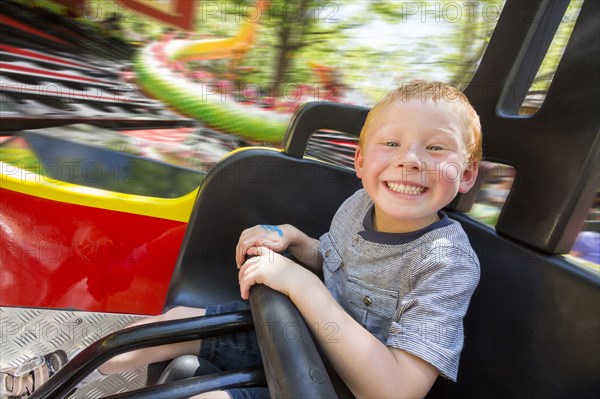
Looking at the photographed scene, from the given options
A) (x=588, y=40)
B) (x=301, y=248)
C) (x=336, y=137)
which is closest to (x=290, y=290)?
(x=301, y=248)

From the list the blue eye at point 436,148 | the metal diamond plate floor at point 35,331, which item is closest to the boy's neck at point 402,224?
the blue eye at point 436,148

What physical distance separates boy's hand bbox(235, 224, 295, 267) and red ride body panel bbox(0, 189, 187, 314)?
0.40 meters

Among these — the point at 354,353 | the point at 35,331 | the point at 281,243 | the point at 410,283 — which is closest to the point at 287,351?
the point at 354,353

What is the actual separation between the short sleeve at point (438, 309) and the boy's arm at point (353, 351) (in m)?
0.02

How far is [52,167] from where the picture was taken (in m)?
1.24

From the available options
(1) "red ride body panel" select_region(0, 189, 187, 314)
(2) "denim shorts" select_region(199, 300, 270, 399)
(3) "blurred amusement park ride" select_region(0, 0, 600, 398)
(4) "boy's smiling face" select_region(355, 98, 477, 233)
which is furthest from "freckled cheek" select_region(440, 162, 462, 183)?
(1) "red ride body panel" select_region(0, 189, 187, 314)

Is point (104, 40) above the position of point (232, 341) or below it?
above

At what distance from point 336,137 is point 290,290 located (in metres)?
0.87

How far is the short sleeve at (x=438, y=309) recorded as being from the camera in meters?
0.53

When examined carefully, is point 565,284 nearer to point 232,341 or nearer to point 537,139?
point 537,139

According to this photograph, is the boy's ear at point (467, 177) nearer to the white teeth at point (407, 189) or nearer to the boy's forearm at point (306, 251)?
the white teeth at point (407, 189)

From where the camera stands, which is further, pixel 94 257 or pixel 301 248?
pixel 94 257

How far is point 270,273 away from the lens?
595 millimetres

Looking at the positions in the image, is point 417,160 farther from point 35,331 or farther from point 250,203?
point 35,331
